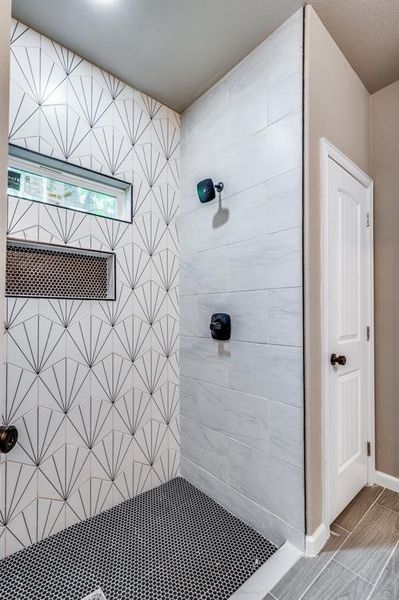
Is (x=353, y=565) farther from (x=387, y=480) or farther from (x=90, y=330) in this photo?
(x=90, y=330)

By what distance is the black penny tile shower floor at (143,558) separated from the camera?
1.28m

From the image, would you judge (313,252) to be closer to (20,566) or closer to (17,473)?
(17,473)

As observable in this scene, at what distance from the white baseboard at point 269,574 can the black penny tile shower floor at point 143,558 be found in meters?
0.04

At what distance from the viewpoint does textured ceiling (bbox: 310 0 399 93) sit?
1.47 m

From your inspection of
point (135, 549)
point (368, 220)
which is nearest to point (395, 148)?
point (368, 220)

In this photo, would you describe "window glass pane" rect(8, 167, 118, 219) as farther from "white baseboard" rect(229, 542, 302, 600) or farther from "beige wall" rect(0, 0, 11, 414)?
"white baseboard" rect(229, 542, 302, 600)

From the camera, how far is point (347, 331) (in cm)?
178

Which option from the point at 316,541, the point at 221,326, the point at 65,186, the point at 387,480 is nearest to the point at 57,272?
the point at 65,186

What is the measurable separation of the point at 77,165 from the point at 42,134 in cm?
22

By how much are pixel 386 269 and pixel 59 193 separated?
2.17 m

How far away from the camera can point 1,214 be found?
62 centimetres

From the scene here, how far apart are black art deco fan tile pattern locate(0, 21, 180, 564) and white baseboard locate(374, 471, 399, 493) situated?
4.59 feet

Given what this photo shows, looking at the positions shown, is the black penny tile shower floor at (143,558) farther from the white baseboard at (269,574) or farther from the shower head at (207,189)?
the shower head at (207,189)

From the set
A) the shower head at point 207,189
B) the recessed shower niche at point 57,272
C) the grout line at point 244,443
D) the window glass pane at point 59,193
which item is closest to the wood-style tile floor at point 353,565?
the grout line at point 244,443
